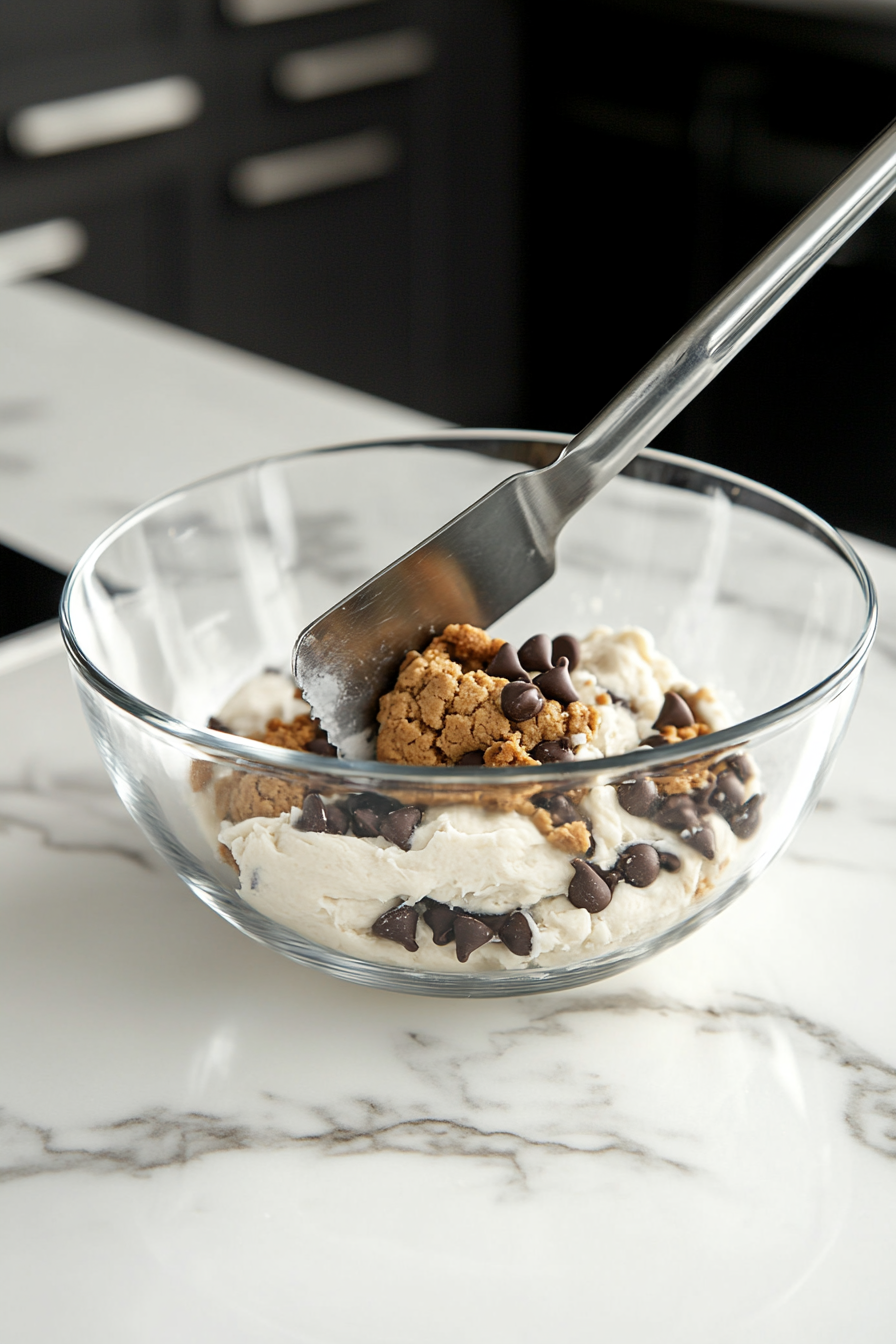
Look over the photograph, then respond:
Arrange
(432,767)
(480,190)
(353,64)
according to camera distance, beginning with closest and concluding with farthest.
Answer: (432,767)
(353,64)
(480,190)

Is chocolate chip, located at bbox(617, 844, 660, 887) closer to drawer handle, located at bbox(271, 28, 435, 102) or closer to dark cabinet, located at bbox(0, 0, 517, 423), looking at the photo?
dark cabinet, located at bbox(0, 0, 517, 423)

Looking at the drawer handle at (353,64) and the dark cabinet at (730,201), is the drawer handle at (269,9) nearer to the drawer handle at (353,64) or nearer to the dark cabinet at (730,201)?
the drawer handle at (353,64)

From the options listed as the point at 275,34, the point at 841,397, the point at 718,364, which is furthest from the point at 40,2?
the point at 718,364

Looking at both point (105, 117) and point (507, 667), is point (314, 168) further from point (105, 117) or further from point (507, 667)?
point (507, 667)

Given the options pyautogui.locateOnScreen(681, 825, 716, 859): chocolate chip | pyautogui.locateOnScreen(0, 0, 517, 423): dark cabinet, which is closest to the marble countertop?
pyautogui.locateOnScreen(681, 825, 716, 859): chocolate chip

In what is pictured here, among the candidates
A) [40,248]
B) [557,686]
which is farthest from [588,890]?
[40,248]

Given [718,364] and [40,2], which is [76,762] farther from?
[40,2]

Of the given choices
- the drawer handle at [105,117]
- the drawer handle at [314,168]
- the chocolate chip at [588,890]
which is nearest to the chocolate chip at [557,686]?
the chocolate chip at [588,890]
